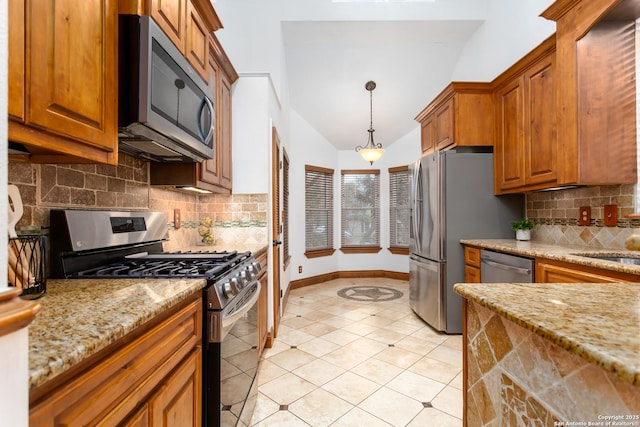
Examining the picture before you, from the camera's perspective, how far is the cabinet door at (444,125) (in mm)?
3318

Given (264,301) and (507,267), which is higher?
(507,267)

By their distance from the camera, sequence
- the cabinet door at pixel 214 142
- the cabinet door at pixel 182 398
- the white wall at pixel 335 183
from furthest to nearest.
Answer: the white wall at pixel 335 183 < the cabinet door at pixel 214 142 < the cabinet door at pixel 182 398

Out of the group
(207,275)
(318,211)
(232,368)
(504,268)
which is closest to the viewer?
(207,275)

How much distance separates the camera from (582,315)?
713mm

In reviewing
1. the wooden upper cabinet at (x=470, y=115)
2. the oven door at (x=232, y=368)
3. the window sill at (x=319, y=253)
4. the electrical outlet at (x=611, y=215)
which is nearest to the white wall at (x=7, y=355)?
the oven door at (x=232, y=368)

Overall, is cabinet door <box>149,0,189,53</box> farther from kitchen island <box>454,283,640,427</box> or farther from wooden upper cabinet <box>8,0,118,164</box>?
kitchen island <box>454,283,640,427</box>

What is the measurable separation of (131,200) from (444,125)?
9.75ft

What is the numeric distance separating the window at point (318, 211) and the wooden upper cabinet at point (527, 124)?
2996 millimetres

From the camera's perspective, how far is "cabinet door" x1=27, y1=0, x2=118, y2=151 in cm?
87

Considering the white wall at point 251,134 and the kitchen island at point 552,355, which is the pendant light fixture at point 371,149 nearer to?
the white wall at point 251,134

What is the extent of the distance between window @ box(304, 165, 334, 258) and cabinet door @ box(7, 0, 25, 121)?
463 cm

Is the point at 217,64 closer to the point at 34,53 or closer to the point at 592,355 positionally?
the point at 34,53

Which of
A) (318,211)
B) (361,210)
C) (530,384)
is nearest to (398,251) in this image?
(361,210)

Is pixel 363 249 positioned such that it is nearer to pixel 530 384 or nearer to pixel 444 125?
pixel 444 125
